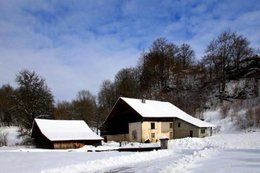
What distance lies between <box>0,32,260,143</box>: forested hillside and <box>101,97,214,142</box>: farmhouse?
6944 millimetres

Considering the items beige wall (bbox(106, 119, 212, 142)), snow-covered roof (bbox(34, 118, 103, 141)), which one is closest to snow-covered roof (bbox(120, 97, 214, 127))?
beige wall (bbox(106, 119, 212, 142))

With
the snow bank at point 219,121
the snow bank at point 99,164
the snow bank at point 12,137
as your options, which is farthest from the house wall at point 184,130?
the snow bank at point 99,164

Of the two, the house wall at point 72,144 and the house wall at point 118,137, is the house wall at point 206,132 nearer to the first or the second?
the house wall at point 118,137

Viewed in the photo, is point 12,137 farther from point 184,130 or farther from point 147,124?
point 184,130

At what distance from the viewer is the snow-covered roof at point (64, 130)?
1835 inches

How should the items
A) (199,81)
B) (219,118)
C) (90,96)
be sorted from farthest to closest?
1. (90,96)
2. (199,81)
3. (219,118)

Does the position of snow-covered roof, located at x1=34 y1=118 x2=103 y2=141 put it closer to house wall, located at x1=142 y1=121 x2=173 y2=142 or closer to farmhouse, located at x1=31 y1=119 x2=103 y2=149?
farmhouse, located at x1=31 y1=119 x2=103 y2=149

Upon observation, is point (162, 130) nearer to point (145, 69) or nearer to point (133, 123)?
point (133, 123)

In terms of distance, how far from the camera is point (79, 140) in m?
47.1

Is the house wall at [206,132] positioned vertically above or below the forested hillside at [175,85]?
below

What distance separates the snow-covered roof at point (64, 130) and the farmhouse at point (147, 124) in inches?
238

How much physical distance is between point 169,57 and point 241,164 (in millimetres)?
66239

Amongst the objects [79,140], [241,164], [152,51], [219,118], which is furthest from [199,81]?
[241,164]

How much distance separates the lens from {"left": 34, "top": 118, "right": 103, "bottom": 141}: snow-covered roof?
153 feet
